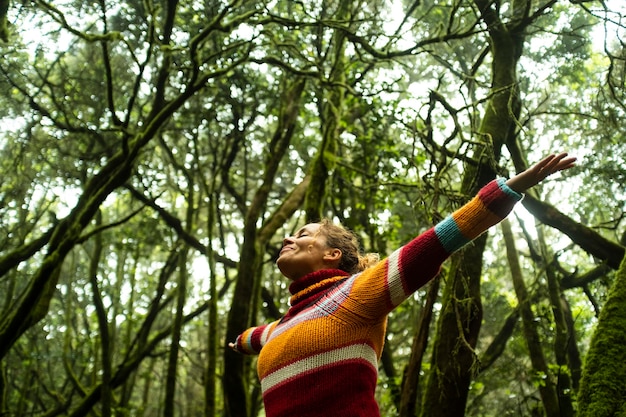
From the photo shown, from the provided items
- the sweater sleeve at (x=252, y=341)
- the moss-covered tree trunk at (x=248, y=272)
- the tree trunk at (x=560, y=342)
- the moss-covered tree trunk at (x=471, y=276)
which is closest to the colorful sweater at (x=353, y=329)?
the sweater sleeve at (x=252, y=341)

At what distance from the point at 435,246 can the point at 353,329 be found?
514mm

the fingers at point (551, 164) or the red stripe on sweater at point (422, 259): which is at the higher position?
the fingers at point (551, 164)

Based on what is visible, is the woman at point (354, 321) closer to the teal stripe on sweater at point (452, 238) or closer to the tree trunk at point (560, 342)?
the teal stripe on sweater at point (452, 238)

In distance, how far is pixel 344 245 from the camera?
9.28 ft

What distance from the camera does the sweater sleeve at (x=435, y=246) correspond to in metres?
2.06

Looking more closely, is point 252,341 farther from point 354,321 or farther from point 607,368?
point 607,368

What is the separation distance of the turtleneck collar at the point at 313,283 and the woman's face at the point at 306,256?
7 cm

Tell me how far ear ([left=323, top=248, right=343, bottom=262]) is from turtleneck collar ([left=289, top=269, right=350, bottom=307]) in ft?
0.33

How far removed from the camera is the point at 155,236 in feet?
33.9

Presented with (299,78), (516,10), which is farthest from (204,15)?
(516,10)

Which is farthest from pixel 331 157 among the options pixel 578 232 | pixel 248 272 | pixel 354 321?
pixel 354 321

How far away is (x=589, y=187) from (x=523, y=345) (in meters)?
3.30

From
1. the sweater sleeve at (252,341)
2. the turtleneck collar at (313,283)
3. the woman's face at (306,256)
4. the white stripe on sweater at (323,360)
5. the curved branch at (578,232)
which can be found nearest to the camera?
the white stripe on sweater at (323,360)

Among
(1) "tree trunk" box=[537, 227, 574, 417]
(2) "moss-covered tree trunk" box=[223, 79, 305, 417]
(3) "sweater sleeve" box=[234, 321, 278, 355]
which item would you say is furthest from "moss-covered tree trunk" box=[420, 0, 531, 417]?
(1) "tree trunk" box=[537, 227, 574, 417]
